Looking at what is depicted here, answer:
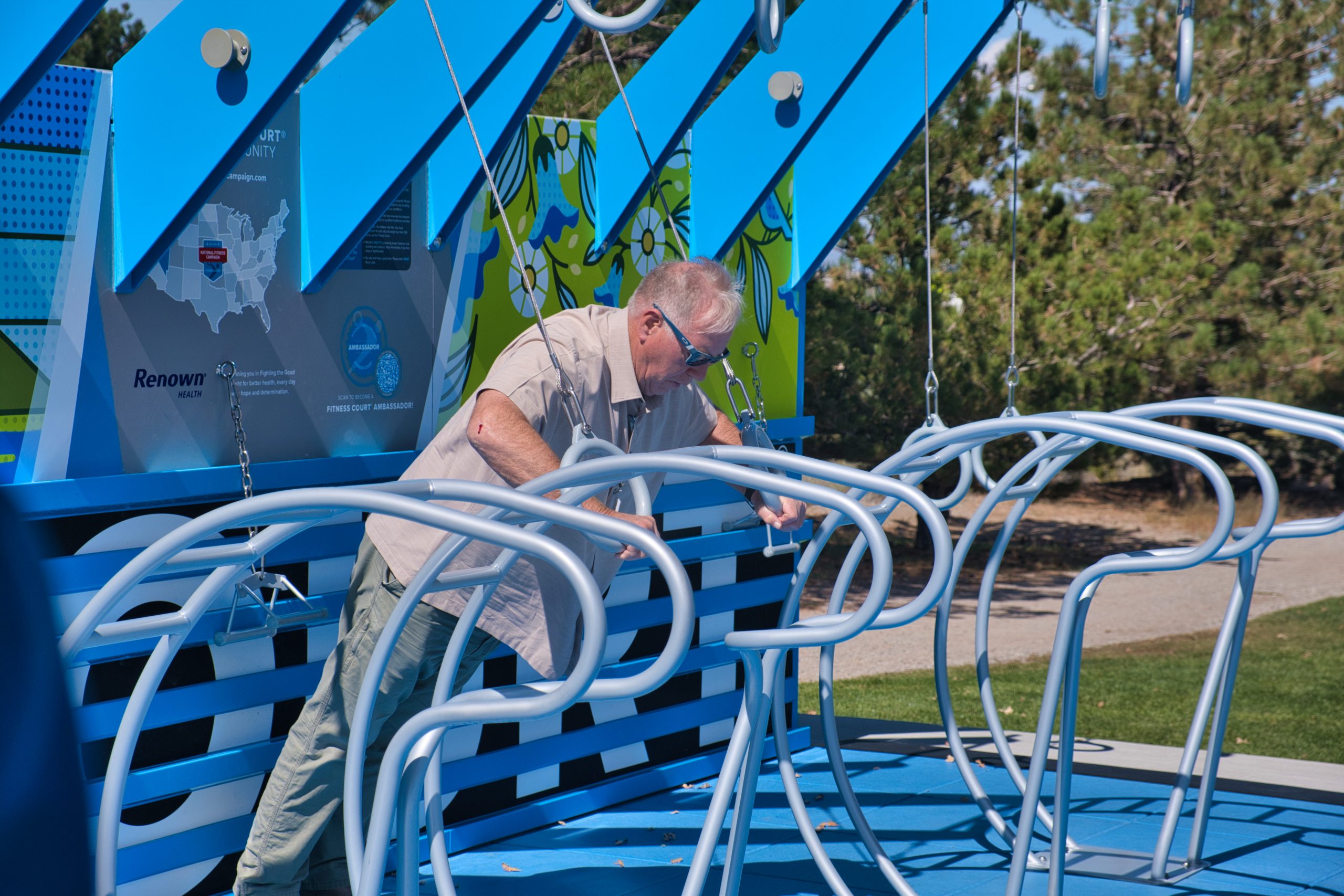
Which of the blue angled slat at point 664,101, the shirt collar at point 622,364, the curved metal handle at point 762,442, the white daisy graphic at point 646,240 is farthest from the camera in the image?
the white daisy graphic at point 646,240

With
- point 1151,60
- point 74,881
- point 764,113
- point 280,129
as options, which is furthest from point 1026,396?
point 74,881

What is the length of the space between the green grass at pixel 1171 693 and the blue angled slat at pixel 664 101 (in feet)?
10.5

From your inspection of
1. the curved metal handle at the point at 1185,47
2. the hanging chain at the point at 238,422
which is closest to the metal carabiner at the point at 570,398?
the hanging chain at the point at 238,422

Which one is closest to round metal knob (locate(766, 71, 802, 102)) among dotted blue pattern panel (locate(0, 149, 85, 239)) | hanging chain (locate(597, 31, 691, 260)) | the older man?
hanging chain (locate(597, 31, 691, 260))

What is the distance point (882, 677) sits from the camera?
360 inches

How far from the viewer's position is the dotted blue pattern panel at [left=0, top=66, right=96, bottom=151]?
3129 millimetres

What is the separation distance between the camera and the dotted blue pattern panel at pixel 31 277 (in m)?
3.09

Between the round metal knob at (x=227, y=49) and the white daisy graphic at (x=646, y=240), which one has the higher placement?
the round metal knob at (x=227, y=49)

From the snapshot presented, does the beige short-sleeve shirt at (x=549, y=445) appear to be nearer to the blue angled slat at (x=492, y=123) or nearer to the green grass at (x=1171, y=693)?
the blue angled slat at (x=492, y=123)

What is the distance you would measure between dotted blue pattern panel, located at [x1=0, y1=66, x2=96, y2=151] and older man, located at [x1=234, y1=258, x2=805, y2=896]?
109cm

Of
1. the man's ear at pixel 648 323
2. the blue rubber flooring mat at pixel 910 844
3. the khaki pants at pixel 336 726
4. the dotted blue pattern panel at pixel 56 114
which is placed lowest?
the blue rubber flooring mat at pixel 910 844

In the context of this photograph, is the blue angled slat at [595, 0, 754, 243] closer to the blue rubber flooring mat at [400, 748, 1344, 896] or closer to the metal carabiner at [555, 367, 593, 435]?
the metal carabiner at [555, 367, 593, 435]

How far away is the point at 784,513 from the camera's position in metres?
3.43

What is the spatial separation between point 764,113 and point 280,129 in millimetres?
1716
